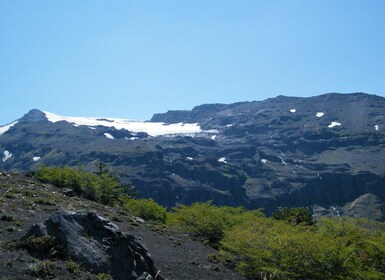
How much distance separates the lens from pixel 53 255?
14.8m

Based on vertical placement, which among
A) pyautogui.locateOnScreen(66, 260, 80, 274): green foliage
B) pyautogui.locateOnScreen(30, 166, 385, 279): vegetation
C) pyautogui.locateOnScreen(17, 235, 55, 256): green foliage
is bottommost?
pyautogui.locateOnScreen(30, 166, 385, 279): vegetation

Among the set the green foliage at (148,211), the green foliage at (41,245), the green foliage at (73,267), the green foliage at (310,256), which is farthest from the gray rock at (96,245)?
the green foliage at (148,211)

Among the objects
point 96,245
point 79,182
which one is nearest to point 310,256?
point 96,245

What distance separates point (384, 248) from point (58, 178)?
30.8 m

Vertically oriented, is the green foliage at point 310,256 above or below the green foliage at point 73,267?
below

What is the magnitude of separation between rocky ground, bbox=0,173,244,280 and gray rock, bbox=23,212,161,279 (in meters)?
0.47

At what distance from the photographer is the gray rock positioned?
1496cm

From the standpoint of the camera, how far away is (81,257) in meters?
14.9

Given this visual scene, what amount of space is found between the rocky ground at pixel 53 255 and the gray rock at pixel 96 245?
474 millimetres

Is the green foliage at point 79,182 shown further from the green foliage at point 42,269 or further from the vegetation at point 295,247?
the green foliage at point 42,269

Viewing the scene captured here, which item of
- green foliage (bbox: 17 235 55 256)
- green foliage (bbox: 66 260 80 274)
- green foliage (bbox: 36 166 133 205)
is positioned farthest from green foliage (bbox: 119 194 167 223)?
green foliage (bbox: 66 260 80 274)

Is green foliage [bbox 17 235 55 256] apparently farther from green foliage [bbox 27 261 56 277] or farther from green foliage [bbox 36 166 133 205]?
green foliage [bbox 36 166 133 205]

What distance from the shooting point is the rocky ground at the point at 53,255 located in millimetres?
13828

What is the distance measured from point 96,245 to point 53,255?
1.55 m
